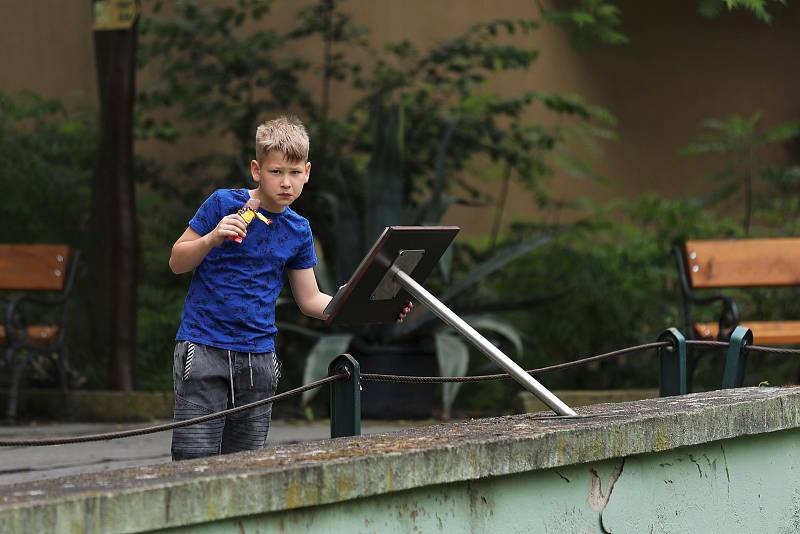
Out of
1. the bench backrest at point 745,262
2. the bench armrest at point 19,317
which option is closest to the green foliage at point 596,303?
the bench backrest at point 745,262

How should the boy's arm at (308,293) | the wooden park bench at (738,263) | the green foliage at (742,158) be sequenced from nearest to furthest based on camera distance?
the boy's arm at (308,293) → the wooden park bench at (738,263) → the green foliage at (742,158)

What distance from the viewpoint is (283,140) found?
3.75m

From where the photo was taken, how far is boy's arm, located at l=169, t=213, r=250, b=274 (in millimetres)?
3600

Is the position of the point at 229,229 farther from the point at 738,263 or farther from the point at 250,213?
the point at 738,263

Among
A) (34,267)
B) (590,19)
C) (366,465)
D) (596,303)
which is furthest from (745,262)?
(366,465)

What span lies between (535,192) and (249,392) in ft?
23.1

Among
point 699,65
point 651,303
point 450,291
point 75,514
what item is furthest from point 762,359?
point 75,514

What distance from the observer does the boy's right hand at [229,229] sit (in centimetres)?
359

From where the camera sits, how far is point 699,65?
12203mm

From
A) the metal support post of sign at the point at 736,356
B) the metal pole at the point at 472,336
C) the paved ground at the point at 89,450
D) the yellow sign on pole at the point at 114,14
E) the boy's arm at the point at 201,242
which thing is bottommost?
the paved ground at the point at 89,450

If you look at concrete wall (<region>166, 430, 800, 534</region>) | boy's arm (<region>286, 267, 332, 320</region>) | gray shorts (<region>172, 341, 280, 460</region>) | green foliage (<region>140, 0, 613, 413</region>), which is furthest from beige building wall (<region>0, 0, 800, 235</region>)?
gray shorts (<region>172, 341, 280, 460</region>)

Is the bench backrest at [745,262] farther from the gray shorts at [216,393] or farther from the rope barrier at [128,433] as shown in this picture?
the rope barrier at [128,433]

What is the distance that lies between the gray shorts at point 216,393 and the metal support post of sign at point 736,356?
70.3 inches

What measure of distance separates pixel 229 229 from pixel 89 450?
3831mm
